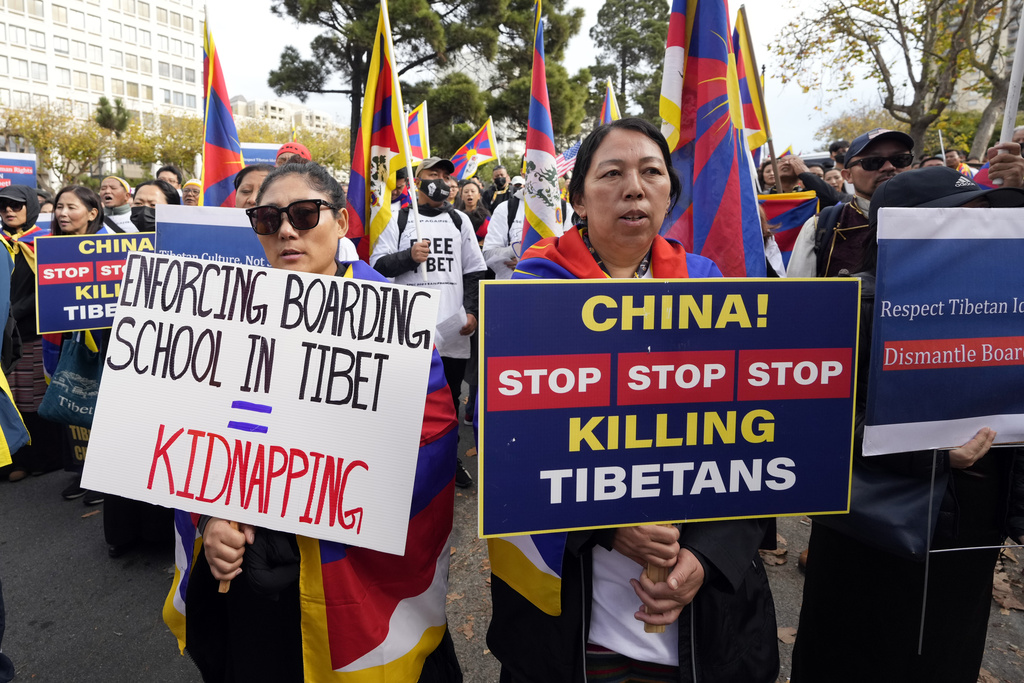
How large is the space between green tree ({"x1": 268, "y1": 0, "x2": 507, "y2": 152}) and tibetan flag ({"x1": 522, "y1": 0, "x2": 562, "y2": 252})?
18510 millimetres

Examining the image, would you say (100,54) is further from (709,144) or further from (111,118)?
(709,144)

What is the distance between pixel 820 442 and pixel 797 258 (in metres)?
2.67

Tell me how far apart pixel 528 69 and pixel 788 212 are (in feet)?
78.7

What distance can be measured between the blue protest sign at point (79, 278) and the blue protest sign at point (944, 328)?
3.75 metres

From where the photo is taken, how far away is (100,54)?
61.7 metres

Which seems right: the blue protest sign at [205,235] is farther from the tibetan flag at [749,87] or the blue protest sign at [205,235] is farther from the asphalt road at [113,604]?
the tibetan flag at [749,87]

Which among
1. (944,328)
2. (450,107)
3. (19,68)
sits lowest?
(944,328)

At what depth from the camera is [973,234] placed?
63.2 inches

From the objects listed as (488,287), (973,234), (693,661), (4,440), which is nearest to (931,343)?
(973,234)

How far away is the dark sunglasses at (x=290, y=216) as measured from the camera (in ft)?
5.90

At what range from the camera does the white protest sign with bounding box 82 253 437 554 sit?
146 cm

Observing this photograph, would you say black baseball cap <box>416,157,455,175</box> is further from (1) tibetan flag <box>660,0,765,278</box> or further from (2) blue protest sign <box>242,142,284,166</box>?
(2) blue protest sign <box>242,142,284,166</box>

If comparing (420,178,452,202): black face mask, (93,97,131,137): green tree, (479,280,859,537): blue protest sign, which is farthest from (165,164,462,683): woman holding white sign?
(93,97,131,137): green tree

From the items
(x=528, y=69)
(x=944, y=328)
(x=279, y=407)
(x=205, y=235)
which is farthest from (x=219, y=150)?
(x=528, y=69)
